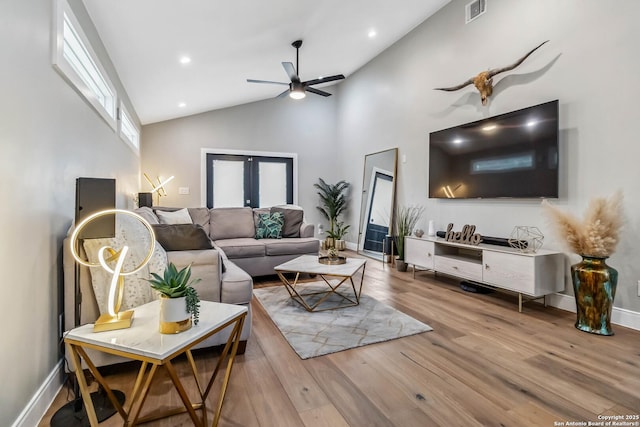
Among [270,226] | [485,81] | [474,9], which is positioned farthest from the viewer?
[270,226]

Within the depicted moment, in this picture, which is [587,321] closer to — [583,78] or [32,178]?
[583,78]

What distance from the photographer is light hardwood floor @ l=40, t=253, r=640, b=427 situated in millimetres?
1505

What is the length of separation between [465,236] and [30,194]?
375 centimetres

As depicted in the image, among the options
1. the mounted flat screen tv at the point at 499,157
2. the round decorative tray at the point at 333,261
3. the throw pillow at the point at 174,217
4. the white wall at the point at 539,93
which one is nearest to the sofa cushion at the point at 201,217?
the throw pillow at the point at 174,217

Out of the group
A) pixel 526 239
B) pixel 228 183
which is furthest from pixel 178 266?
pixel 228 183

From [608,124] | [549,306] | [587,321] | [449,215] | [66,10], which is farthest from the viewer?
[449,215]

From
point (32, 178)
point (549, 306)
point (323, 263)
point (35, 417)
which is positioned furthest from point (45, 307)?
point (549, 306)

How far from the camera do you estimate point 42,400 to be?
1504 millimetres

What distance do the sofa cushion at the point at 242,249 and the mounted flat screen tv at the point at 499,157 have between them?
8.12ft

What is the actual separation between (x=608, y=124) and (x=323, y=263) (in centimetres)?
275

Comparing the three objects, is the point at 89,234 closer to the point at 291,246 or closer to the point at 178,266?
the point at 178,266

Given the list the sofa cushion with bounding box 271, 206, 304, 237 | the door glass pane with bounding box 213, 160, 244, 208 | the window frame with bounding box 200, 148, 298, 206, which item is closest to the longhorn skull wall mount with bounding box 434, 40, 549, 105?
the sofa cushion with bounding box 271, 206, 304, 237

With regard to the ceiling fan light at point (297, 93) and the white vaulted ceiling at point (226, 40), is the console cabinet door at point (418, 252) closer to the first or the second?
the ceiling fan light at point (297, 93)

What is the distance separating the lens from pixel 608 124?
8.78ft
